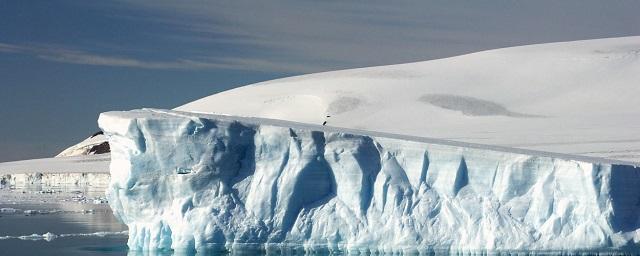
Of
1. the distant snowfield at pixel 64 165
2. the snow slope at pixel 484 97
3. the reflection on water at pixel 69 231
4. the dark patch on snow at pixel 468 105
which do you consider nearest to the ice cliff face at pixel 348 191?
the reflection on water at pixel 69 231

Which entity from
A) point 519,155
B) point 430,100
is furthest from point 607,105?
point 519,155

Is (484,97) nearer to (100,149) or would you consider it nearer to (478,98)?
(478,98)

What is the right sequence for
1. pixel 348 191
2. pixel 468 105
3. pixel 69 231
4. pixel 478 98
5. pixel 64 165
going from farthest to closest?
pixel 64 165
pixel 478 98
pixel 468 105
pixel 69 231
pixel 348 191

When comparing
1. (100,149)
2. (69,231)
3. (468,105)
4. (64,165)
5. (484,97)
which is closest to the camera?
(69,231)

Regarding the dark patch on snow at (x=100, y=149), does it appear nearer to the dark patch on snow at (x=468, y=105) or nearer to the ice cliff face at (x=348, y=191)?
the dark patch on snow at (x=468, y=105)

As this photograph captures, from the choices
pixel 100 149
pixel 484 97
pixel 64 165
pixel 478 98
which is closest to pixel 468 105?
pixel 478 98

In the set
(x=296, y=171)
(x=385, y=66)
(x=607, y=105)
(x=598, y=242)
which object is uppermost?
(x=385, y=66)

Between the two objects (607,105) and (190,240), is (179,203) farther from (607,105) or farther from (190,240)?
(607,105)
